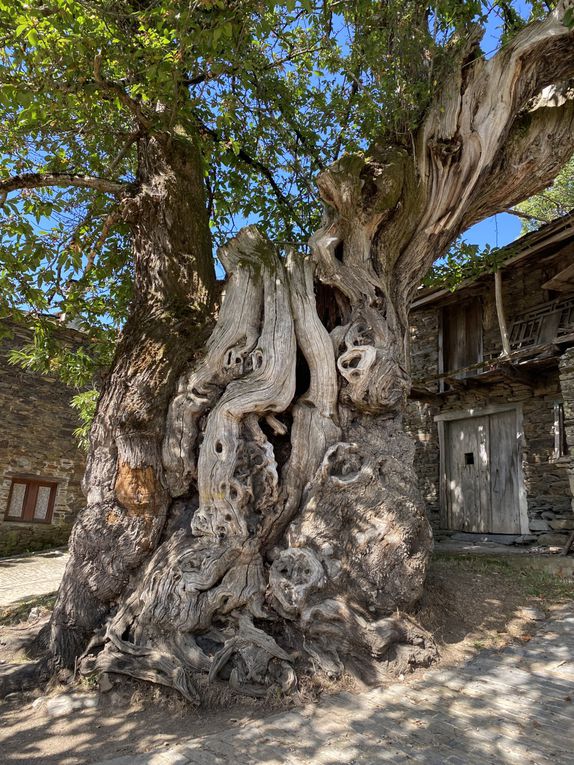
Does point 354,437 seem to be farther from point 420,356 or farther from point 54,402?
point 54,402

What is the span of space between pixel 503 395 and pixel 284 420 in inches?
294

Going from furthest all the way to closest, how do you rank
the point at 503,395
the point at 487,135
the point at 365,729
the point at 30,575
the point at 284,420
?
the point at 503,395
the point at 30,575
the point at 487,135
the point at 284,420
the point at 365,729

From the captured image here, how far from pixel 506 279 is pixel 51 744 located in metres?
11.2

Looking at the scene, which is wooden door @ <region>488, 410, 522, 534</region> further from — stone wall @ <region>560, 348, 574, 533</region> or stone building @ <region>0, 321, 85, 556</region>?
stone building @ <region>0, 321, 85, 556</region>

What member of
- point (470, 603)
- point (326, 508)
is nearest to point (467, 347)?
point (470, 603)

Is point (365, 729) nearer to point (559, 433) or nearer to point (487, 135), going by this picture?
point (487, 135)

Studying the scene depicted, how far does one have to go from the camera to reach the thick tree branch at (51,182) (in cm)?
495

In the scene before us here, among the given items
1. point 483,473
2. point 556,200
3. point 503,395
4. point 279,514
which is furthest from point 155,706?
point 556,200

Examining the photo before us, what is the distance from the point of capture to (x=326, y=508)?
396 cm

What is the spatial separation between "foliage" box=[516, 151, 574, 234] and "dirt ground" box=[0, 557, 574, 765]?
11.9m

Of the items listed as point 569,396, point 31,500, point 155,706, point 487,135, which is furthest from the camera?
point 31,500

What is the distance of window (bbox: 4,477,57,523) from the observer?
1199cm

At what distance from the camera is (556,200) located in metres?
14.4

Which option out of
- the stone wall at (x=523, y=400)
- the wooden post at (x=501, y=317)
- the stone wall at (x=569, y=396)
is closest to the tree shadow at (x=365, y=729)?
the stone wall at (x=569, y=396)
